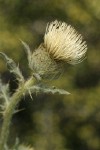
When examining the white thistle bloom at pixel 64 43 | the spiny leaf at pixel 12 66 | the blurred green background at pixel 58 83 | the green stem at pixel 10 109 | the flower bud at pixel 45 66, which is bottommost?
the green stem at pixel 10 109

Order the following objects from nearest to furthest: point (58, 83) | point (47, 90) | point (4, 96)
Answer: point (47, 90) → point (4, 96) → point (58, 83)

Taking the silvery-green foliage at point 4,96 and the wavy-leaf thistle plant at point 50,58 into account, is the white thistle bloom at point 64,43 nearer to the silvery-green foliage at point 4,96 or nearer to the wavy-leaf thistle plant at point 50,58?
the wavy-leaf thistle plant at point 50,58

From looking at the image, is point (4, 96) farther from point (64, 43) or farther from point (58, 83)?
point (58, 83)

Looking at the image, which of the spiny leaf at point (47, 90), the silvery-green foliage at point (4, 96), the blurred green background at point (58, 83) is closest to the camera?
the spiny leaf at point (47, 90)

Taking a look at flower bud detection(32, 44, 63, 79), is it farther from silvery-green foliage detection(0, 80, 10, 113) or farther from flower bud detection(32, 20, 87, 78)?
silvery-green foliage detection(0, 80, 10, 113)

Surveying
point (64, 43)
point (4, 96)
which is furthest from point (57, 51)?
point (4, 96)

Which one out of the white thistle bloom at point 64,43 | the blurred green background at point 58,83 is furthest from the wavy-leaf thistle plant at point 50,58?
the blurred green background at point 58,83

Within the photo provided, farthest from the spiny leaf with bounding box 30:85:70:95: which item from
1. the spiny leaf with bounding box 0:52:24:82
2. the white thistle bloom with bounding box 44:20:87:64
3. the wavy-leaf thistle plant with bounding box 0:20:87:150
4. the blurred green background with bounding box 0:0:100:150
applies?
the blurred green background with bounding box 0:0:100:150
